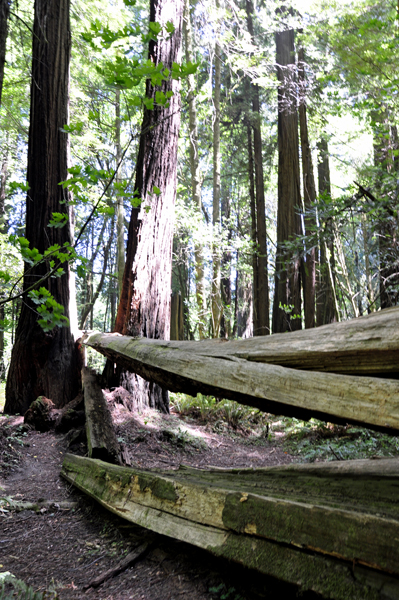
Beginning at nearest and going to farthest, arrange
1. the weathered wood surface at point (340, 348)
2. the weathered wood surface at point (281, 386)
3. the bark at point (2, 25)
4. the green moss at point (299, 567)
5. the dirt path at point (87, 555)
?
the green moss at point (299, 567)
the weathered wood surface at point (281, 386)
the weathered wood surface at point (340, 348)
the dirt path at point (87, 555)
the bark at point (2, 25)

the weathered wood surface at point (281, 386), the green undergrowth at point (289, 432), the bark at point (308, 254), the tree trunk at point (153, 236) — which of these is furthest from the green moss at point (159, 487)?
the bark at point (308, 254)

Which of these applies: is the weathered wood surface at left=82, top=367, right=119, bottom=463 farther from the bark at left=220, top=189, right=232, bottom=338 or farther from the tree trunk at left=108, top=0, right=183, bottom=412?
the bark at left=220, top=189, right=232, bottom=338

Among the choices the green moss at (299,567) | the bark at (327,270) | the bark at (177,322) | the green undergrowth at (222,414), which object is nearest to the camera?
the green moss at (299,567)

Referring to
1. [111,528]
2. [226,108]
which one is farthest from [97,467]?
[226,108]

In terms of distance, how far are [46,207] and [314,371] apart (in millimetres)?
5205

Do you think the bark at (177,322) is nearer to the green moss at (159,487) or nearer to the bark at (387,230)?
the bark at (387,230)

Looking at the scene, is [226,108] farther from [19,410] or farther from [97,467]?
[97,467]

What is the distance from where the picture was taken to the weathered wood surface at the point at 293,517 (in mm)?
1379

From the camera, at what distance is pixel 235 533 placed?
177 cm

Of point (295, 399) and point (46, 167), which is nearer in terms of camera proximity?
point (295, 399)

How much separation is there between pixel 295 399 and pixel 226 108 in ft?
53.8

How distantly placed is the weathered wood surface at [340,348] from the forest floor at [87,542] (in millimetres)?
938

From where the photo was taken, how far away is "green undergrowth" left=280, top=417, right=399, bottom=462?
5.36 m

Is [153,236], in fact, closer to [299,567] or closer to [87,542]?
[87,542]
